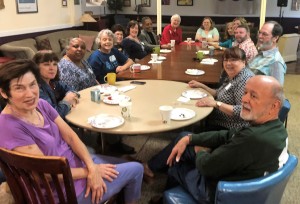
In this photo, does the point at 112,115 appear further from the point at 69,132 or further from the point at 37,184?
the point at 37,184

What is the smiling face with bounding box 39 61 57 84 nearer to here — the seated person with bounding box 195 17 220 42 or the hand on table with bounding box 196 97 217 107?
the hand on table with bounding box 196 97 217 107

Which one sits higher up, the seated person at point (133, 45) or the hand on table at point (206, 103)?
the seated person at point (133, 45)

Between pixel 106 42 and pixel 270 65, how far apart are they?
1.67 meters

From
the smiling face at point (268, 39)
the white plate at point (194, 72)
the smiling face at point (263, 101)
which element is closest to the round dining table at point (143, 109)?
the white plate at point (194, 72)

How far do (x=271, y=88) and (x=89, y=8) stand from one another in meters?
7.21

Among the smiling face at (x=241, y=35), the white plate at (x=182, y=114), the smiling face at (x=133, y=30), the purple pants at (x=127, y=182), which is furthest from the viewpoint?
the smiling face at (x=133, y=30)

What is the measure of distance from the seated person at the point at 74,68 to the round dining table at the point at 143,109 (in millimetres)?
237

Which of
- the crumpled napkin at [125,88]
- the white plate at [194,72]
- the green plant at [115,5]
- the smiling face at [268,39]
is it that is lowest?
the crumpled napkin at [125,88]

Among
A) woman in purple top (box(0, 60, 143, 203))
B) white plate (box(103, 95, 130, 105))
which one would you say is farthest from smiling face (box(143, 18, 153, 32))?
woman in purple top (box(0, 60, 143, 203))

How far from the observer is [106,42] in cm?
326

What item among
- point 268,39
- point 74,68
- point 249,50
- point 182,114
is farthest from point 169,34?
point 182,114

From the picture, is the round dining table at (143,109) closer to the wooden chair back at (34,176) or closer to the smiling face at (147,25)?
the wooden chair back at (34,176)

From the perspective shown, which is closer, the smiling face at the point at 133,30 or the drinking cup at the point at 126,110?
the drinking cup at the point at 126,110

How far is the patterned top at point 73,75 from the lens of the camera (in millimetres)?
2666
